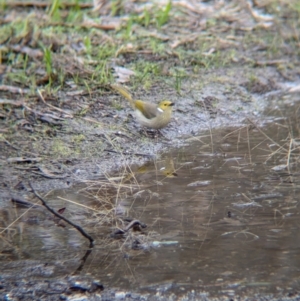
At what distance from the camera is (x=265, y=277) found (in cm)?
447

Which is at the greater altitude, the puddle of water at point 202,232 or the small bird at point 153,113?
the puddle of water at point 202,232

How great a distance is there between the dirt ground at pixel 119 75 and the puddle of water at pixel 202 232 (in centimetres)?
72

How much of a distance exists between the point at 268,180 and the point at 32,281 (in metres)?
2.67

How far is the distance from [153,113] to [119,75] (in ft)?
5.22

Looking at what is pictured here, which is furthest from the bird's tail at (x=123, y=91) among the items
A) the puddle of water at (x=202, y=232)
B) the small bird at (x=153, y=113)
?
the puddle of water at (x=202, y=232)

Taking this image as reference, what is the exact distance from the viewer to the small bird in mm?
7879

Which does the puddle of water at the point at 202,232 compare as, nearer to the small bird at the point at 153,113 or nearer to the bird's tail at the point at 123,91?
the small bird at the point at 153,113

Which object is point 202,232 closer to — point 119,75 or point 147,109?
point 147,109

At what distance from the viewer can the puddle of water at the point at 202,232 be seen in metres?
4.51

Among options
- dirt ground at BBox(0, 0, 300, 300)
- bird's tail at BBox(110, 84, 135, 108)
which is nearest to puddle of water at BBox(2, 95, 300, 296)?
dirt ground at BBox(0, 0, 300, 300)

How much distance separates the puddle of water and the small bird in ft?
2.45

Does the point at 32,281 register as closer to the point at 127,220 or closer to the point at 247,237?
the point at 127,220

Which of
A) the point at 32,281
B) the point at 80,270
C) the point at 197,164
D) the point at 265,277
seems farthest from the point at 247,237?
the point at 197,164

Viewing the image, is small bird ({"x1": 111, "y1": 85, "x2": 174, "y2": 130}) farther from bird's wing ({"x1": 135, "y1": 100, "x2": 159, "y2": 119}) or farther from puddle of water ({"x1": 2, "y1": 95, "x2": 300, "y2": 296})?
puddle of water ({"x1": 2, "y1": 95, "x2": 300, "y2": 296})
